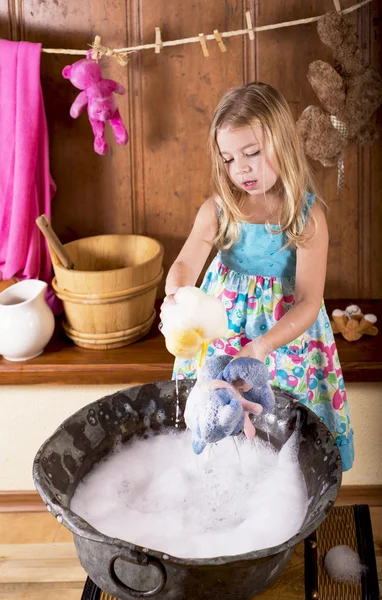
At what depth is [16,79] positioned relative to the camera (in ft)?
7.09

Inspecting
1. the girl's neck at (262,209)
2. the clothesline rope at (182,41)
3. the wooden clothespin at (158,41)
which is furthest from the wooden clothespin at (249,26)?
the girl's neck at (262,209)

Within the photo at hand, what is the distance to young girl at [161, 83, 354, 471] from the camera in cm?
155

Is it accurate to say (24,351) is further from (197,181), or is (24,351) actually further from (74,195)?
(197,181)

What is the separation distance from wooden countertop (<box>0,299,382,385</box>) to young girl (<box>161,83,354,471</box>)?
0.72 feet

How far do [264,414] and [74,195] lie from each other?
1297 mm

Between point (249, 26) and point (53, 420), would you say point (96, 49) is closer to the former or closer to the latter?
point (249, 26)

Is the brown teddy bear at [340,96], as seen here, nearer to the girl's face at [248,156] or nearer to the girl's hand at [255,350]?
the girl's face at [248,156]

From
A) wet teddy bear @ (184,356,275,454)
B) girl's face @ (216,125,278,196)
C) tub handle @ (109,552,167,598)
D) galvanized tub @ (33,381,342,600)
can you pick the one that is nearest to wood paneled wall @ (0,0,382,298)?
girl's face @ (216,125,278,196)

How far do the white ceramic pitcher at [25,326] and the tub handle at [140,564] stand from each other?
111 centimetres

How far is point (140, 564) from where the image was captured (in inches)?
37.8

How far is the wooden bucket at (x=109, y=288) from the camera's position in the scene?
6.77ft

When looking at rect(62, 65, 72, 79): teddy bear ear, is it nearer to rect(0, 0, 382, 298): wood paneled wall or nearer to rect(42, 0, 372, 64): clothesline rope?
rect(42, 0, 372, 64): clothesline rope

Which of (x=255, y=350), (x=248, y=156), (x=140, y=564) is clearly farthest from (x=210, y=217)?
(x=140, y=564)

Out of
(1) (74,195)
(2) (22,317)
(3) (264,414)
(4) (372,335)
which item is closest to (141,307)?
(2) (22,317)
